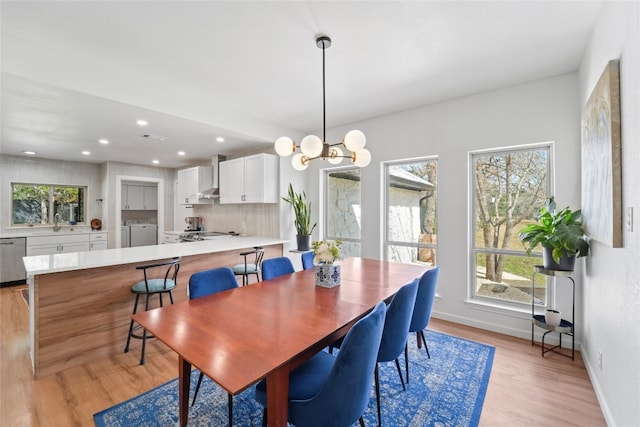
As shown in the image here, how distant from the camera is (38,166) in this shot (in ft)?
19.3

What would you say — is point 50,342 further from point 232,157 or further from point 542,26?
point 542,26

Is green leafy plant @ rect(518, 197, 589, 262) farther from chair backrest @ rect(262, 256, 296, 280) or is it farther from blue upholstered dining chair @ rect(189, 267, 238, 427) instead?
blue upholstered dining chair @ rect(189, 267, 238, 427)

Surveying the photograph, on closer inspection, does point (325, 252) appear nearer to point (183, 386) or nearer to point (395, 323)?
point (395, 323)

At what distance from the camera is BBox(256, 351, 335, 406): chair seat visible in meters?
1.42

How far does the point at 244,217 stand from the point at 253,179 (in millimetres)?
1087

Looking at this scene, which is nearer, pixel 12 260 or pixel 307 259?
pixel 307 259

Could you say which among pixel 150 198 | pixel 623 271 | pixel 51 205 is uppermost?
pixel 150 198

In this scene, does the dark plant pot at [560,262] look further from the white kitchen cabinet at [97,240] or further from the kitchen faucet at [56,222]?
the kitchen faucet at [56,222]

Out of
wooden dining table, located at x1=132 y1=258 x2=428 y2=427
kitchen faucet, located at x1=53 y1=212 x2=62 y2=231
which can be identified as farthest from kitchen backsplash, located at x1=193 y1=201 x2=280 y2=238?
kitchen faucet, located at x1=53 y1=212 x2=62 y2=231

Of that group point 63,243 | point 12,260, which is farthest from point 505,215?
point 12,260

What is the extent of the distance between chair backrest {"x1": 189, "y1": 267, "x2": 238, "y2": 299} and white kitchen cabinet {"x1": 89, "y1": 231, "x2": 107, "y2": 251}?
5.44 m

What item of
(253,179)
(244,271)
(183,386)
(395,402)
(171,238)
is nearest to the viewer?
(183,386)

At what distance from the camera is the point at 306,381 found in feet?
4.94

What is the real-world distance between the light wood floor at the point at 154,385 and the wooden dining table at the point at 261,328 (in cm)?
90
